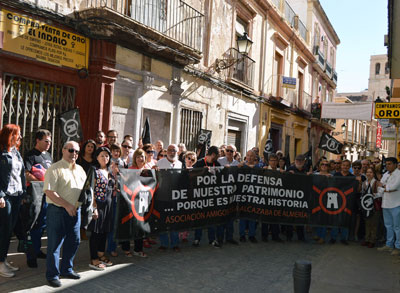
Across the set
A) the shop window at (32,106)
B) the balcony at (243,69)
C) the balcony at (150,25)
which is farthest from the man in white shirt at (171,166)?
the balcony at (243,69)

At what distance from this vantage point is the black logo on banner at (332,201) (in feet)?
22.9

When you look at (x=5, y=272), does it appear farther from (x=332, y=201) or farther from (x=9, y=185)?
(x=332, y=201)

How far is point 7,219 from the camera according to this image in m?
4.27

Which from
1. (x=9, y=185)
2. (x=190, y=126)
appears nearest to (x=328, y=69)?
(x=190, y=126)

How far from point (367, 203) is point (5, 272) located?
594 centimetres

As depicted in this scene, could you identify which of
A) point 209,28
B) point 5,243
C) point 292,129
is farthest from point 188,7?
point 292,129

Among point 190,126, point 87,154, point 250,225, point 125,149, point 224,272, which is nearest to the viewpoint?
point 224,272

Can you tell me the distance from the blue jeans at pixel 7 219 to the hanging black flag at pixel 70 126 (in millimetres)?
2011

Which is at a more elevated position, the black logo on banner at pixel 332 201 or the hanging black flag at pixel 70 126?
the hanging black flag at pixel 70 126

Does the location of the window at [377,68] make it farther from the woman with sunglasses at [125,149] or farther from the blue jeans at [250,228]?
the woman with sunglasses at [125,149]

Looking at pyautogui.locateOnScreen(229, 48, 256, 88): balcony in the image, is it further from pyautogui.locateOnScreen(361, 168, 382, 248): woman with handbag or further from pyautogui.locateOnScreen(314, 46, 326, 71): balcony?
pyautogui.locateOnScreen(314, 46, 326, 71): balcony

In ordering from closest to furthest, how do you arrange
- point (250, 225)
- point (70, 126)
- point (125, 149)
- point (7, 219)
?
point (7, 219) → point (125, 149) → point (70, 126) → point (250, 225)

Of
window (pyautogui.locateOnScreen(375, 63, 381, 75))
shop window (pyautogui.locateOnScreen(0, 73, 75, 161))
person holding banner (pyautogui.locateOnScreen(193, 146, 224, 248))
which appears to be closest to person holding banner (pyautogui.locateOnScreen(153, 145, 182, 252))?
person holding banner (pyautogui.locateOnScreen(193, 146, 224, 248))

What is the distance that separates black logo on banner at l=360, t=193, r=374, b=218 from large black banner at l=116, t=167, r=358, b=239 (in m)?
0.24
